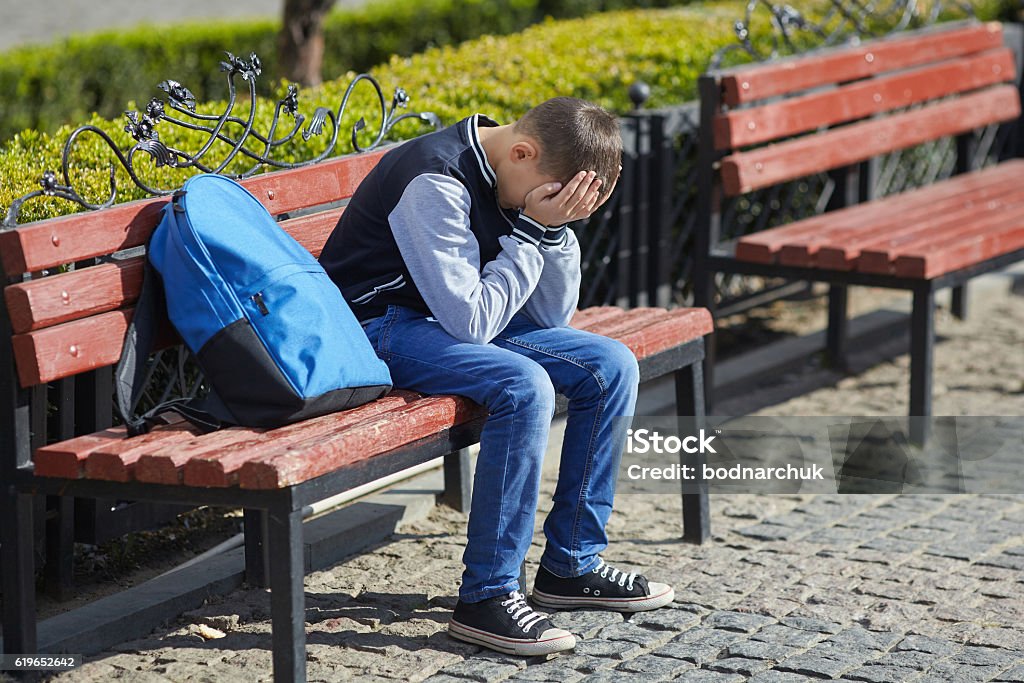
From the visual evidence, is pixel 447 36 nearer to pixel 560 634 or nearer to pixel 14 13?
pixel 14 13

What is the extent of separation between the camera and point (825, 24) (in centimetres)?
746

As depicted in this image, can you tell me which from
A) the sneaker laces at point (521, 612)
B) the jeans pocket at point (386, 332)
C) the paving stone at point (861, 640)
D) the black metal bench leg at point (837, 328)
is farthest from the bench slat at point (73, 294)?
the black metal bench leg at point (837, 328)

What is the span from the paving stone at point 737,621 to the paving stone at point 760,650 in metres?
0.08

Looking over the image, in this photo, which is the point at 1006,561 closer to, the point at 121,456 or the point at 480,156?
the point at 480,156

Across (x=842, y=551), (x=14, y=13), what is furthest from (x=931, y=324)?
(x=14, y=13)

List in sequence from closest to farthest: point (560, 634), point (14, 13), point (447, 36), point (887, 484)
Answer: point (560, 634), point (887, 484), point (447, 36), point (14, 13)

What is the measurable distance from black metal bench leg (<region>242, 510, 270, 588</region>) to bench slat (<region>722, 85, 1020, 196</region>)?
2356 millimetres

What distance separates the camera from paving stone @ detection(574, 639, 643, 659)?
136 inches

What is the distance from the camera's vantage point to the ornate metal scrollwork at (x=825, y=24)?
19.4ft

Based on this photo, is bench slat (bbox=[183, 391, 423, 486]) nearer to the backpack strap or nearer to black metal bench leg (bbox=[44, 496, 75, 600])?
the backpack strap

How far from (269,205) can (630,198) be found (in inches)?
84.4

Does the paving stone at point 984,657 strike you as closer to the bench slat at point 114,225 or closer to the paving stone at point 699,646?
the paving stone at point 699,646

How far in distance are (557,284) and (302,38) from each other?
4.99m

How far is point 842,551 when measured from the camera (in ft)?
13.6
